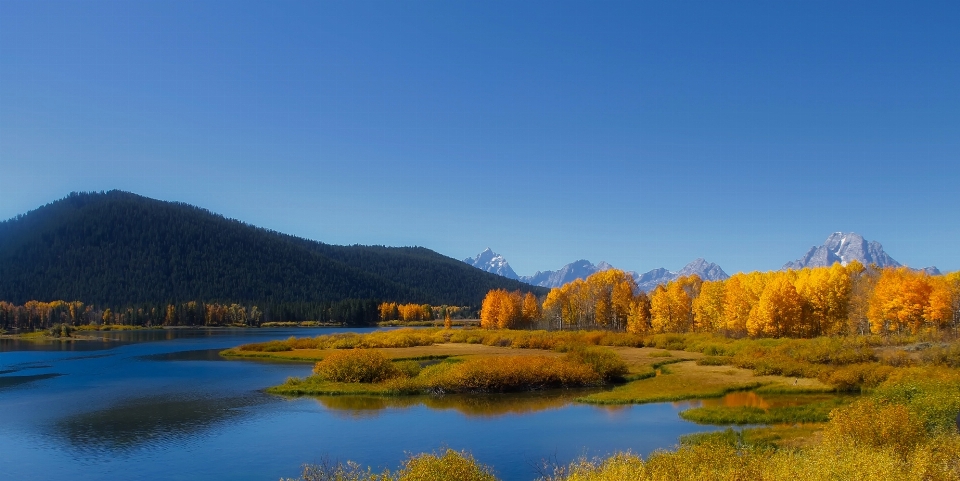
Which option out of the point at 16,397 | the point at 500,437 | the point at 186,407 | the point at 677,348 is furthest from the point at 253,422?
the point at 677,348

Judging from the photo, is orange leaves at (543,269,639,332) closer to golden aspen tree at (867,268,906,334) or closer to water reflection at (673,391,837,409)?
golden aspen tree at (867,268,906,334)

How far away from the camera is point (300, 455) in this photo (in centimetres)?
3012

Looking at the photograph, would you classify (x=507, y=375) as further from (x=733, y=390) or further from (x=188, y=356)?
(x=188, y=356)

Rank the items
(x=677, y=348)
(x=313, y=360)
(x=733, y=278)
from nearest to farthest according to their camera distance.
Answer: (x=313, y=360), (x=677, y=348), (x=733, y=278)

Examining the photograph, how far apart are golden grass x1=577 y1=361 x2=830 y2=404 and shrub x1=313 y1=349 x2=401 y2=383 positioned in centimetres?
1785

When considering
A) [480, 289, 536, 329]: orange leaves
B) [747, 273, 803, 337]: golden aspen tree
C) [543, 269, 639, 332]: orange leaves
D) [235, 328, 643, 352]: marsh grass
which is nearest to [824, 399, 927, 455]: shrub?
[235, 328, 643, 352]: marsh grass

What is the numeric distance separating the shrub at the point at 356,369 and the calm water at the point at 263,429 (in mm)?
5873

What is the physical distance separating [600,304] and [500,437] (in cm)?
10867

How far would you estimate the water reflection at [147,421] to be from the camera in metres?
34.0

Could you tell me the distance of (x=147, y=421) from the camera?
129 feet

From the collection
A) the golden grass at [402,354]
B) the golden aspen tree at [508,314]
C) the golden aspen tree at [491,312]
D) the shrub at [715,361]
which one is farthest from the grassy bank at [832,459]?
the golden aspen tree at [491,312]

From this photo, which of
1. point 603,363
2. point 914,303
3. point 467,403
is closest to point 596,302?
point 914,303

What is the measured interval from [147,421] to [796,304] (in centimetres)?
8737

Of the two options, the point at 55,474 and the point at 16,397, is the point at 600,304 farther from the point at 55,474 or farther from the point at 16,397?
the point at 55,474
